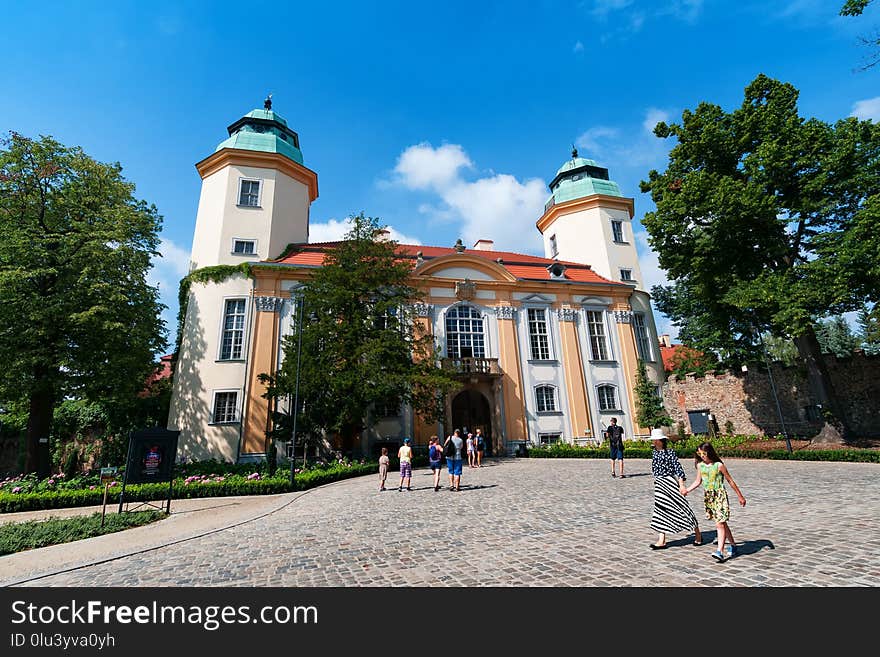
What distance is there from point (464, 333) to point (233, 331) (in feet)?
45.8

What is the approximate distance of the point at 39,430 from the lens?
18.1 m

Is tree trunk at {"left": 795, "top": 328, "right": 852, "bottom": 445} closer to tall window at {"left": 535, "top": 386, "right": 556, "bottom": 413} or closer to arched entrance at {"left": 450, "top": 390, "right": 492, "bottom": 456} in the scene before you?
tall window at {"left": 535, "top": 386, "right": 556, "bottom": 413}

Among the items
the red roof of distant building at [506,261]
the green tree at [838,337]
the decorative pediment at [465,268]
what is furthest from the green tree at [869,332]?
the decorative pediment at [465,268]

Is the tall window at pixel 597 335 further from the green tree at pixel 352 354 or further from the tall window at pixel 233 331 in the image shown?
the tall window at pixel 233 331

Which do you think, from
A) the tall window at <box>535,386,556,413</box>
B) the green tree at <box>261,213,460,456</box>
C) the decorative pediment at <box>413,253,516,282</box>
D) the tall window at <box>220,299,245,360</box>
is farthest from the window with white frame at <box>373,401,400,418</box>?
the tall window at <box>535,386,556,413</box>

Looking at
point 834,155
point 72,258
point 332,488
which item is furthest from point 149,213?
point 834,155

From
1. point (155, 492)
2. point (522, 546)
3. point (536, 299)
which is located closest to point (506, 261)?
point (536, 299)

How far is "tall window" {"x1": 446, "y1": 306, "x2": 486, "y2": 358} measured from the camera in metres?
26.7

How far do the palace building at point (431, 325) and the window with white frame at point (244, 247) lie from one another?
103 mm

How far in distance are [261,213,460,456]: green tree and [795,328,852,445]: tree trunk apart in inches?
687

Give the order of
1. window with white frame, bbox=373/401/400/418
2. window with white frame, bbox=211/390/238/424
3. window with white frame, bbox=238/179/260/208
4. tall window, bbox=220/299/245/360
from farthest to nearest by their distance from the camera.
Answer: window with white frame, bbox=238/179/260/208 → tall window, bbox=220/299/245/360 → window with white frame, bbox=211/390/238/424 → window with white frame, bbox=373/401/400/418

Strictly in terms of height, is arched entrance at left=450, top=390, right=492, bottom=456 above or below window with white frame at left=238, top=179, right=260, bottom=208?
below

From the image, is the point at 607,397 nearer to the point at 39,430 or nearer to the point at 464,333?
the point at 464,333
